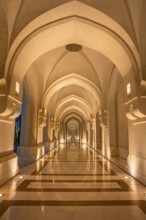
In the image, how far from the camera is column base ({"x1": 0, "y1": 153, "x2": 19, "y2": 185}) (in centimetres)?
448

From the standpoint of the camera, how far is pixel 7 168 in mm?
4820

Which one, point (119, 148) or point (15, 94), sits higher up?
point (15, 94)

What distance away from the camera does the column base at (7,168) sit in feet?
14.7

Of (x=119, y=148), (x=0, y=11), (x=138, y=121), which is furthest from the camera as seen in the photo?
(x=119, y=148)

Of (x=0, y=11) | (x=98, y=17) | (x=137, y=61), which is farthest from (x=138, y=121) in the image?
(x=0, y=11)

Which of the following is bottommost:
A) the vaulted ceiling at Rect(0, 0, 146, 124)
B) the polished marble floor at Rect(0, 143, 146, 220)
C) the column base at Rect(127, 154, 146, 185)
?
the polished marble floor at Rect(0, 143, 146, 220)

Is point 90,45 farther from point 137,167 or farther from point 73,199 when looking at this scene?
point 73,199

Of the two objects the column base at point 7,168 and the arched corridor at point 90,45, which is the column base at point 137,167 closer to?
the arched corridor at point 90,45

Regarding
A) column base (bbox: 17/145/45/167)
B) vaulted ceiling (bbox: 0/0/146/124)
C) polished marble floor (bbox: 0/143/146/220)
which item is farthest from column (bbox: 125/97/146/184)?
column base (bbox: 17/145/45/167)

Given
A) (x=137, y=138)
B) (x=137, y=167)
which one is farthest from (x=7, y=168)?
(x=137, y=138)

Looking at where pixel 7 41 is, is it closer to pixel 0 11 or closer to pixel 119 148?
pixel 0 11

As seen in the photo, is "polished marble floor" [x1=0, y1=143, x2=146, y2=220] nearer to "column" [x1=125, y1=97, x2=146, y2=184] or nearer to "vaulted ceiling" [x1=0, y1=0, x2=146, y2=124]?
"column" [x1=125, y1=97, x2=146, y2=184]

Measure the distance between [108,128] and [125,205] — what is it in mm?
6364

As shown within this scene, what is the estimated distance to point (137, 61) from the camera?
485 centimetres
